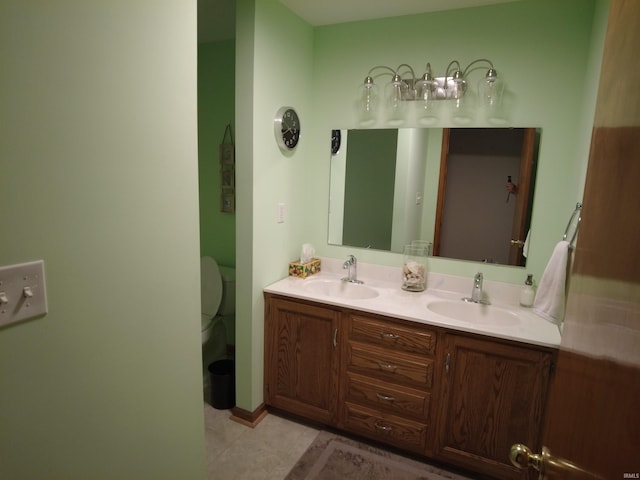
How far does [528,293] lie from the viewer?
2037 mm

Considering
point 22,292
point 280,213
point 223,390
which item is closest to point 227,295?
point 223,390

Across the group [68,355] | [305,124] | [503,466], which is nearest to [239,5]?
[305,124]

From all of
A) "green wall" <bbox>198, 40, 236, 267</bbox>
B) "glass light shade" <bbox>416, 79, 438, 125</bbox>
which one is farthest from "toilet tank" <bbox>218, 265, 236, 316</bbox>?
"glass light shade" <bbox>416, 79, 438, 125</bbox>

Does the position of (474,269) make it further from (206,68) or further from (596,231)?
(206,68)

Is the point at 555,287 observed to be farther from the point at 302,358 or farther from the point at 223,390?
the point at 223,390

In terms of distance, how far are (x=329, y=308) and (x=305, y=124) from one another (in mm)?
1288

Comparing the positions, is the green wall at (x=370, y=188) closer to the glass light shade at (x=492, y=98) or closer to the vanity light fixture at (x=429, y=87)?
the vanity light fixture at (x=429, y=87)

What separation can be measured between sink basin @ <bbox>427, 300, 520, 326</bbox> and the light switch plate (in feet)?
5.86

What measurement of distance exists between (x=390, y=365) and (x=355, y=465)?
1.89 feet

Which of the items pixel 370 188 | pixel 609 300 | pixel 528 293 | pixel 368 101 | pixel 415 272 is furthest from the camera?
pixel 370 188

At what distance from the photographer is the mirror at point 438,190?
212cm

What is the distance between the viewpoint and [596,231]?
0.68 meters

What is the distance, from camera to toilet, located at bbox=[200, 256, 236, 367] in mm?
2705

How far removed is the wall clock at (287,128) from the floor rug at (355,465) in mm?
1814
